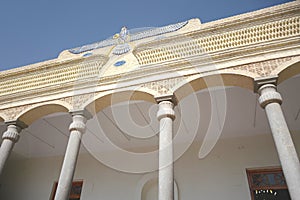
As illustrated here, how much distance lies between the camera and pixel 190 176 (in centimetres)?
727

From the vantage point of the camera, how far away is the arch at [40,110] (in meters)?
6.03

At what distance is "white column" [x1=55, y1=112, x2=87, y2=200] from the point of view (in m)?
4.41

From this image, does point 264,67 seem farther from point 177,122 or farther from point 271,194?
point 271,194

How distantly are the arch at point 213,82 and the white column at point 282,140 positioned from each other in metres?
0.46

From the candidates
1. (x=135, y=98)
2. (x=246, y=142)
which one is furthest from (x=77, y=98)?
(x=246, y=142)

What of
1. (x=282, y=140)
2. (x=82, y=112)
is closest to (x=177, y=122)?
(x=82, y=112)

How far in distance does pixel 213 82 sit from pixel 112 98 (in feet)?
7.20

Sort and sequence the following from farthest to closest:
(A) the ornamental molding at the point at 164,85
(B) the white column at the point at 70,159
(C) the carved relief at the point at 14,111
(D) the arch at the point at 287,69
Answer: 1. (C) the carved relief at the point at 14,111
2. (A) the ornamental molding at the point at 164,85
3. (D) the arch at the point at 287,69
4. (B) the white column at the point at 70,159

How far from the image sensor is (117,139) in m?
8.00

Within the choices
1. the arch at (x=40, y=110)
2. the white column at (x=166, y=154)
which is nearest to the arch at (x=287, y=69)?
the white column at (x=166, y=154)

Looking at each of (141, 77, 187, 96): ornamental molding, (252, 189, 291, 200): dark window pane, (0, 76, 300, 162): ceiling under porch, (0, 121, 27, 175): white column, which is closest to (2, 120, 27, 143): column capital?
(0, 121, 27, 175): white column

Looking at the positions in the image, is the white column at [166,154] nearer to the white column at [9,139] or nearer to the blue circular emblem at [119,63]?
the blue circular emblem at [119,63]

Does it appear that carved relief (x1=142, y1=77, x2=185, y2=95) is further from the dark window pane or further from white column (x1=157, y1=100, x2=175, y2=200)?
the dark window pane

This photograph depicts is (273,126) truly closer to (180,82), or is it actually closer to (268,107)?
(268,107)
